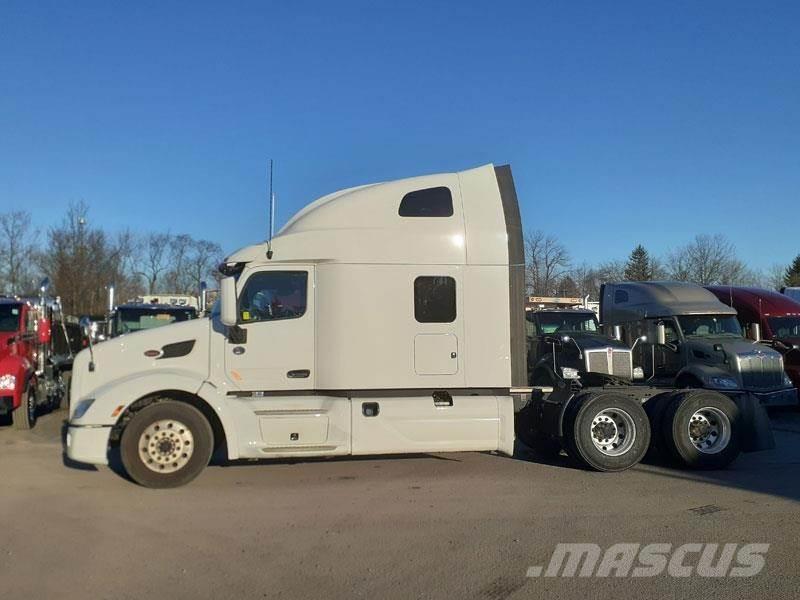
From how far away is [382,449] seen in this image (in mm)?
8078

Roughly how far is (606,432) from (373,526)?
3864 millimetres

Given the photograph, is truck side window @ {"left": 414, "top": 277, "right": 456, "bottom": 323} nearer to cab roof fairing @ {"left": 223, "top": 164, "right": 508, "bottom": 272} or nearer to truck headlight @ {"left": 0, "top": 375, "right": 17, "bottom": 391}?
cab roof fairing @ {"left": 223, "top": 164, "right": 508, "bottom": 272}

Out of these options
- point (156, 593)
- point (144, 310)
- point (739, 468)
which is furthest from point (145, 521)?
point (144, 310)

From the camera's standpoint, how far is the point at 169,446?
7.87 metres

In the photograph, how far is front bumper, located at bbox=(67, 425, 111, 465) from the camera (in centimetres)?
771

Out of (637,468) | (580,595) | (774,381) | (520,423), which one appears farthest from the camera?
(774,381)

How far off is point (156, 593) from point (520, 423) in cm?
642

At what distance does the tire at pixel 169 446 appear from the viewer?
7820 mm

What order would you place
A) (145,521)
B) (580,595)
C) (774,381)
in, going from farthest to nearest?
(774,381)
(145,521)
(580,595)

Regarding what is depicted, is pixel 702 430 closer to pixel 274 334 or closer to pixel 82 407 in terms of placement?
pixel 274 334

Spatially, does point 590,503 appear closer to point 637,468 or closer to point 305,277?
point 637,468

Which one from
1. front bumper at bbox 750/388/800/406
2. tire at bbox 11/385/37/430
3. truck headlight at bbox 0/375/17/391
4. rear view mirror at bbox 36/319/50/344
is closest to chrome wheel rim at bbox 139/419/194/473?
truck headlight at bbox 0/375/17/391

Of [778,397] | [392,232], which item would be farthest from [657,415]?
[778,397]

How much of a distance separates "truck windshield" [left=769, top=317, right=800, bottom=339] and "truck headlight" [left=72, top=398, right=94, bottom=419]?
51.7 feet
